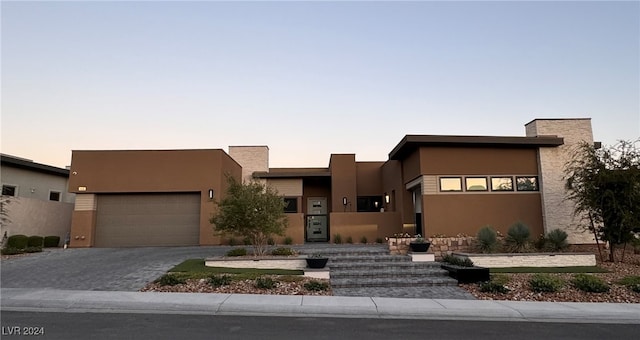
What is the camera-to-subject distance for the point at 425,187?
15.0 metres

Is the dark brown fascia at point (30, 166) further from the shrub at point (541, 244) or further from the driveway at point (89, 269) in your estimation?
the shrub at point (541, 244)

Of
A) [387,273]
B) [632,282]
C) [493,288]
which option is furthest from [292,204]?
[632,282]

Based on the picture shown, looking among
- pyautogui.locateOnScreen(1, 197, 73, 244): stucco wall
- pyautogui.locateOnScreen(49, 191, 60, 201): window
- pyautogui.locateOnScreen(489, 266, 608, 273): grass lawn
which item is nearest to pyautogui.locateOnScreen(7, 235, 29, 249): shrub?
pyautogui.locateOnScreen(1, 197, 73, 244): stucco wall

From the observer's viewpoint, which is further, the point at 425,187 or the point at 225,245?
the point at 225,245

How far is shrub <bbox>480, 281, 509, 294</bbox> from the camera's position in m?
9.25

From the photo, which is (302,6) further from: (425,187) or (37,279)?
(37,279)

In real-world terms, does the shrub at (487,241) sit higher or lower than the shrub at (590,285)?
higher

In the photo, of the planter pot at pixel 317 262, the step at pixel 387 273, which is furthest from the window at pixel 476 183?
the planter pot at pixel 317 262

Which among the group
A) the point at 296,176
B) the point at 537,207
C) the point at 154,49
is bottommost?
the point at 537,207

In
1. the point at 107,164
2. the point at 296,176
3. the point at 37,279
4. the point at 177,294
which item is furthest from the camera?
the point at 296,176

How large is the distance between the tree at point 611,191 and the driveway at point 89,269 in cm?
1413

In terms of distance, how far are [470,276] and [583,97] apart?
11.0 metres

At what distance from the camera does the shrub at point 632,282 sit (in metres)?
9.37

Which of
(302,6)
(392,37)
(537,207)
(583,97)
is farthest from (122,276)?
(583,97)
